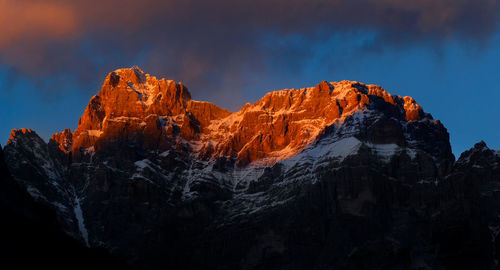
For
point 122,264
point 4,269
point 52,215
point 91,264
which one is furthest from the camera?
point 52,215

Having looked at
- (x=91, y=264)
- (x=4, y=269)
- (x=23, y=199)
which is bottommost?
(x=4, y=269)

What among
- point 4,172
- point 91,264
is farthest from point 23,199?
point 91,264

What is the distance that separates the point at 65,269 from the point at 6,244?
12193mm

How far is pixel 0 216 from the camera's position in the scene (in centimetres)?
15450

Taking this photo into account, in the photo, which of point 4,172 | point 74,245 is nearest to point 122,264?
point 74,245

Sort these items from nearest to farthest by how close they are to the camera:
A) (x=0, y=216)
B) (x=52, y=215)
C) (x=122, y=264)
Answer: (x=0, y=216)
(x=122, y=264)
(x=52, y=215)

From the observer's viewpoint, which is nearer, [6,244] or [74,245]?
[6,244]

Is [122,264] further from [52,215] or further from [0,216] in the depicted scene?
[0,216]

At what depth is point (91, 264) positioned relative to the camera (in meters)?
167

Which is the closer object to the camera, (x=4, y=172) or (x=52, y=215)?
(x=4, y=172)

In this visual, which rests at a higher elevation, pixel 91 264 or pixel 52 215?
pixel 52 215

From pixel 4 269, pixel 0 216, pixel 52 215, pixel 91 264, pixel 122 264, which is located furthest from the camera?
pixel 52 215

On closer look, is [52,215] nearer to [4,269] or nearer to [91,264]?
[91,264]

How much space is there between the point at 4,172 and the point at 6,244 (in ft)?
88.2
